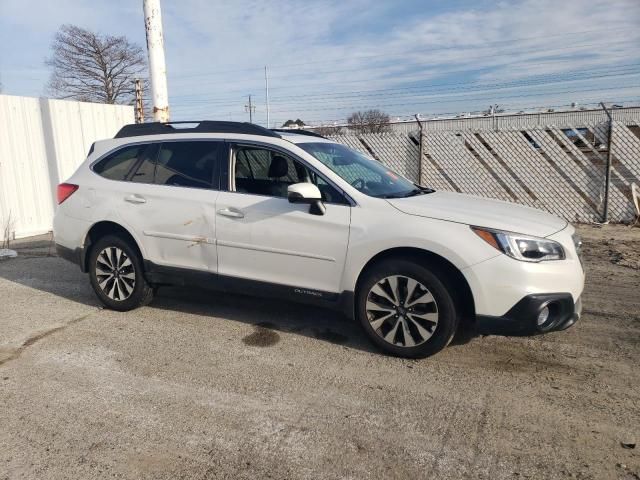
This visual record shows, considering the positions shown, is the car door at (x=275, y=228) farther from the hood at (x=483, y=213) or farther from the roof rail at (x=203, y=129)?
the hood at (x=483, y=213)

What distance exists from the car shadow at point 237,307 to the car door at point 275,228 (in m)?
0.56

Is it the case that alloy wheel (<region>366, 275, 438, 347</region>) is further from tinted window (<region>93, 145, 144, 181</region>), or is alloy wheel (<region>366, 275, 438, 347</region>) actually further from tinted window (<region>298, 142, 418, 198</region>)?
tinted window (<region>93, 145, 144, 181</region>)

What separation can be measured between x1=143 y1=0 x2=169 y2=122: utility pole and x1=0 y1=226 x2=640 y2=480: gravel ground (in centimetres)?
434

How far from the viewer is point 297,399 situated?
133 inches

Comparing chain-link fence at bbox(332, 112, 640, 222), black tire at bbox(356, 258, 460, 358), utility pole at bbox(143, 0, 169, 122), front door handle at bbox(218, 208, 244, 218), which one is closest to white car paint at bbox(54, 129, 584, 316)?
front door handle at bbox(218, 208, 244, 218)

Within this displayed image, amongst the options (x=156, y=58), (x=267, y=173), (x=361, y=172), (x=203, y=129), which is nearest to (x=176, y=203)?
(x=203, y=129)

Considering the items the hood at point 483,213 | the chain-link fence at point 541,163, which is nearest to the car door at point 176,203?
the hood at point 483,213

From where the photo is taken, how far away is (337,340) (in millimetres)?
4367

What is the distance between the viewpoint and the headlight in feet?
11.7

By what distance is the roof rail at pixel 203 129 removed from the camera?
15.0 ft

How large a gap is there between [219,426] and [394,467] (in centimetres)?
106

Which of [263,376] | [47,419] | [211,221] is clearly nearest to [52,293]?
[211,221]

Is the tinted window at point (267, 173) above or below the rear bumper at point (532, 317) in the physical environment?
above

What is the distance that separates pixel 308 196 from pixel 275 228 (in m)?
0.49
